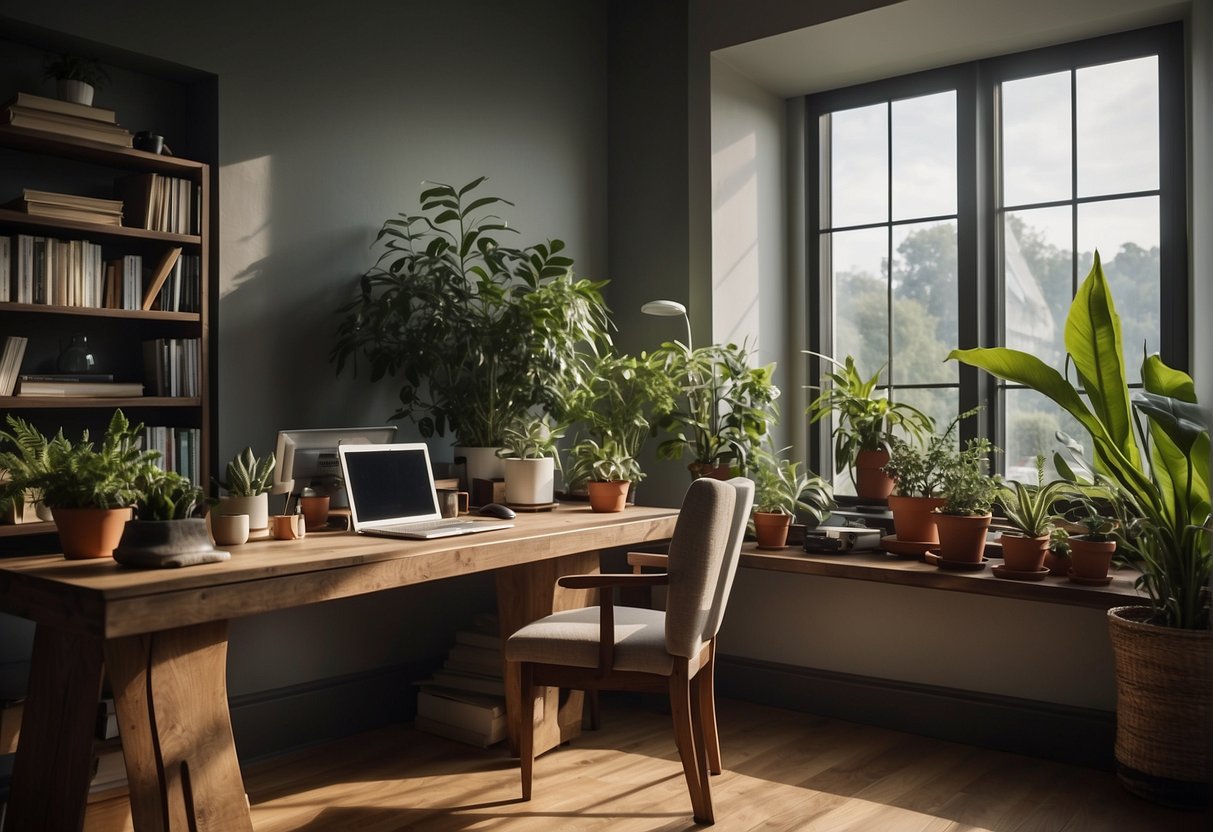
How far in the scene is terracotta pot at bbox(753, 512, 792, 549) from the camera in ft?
12.6

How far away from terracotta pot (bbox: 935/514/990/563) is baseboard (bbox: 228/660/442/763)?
2.01 metres

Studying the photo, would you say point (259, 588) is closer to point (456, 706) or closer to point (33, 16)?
point (456, 706)

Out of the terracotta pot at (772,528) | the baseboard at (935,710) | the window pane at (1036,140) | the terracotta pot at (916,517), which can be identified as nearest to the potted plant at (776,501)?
the terracotta pot at (772,528)

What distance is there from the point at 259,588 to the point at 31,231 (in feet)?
A: 4.43

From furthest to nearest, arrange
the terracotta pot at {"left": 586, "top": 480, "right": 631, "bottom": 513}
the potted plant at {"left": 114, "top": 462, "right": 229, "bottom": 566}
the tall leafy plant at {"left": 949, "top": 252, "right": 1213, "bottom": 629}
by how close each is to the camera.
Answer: the terracotta pot at {"left": 586, "top": 480, "right": 631, "bottom": 513} → the tall leafy plant at {"left": 949, "top": 252, "right": 1213, "bottom": 629} → the potted plant at {"left": 114, "top": 462, "right": 229, "bottom": 566}

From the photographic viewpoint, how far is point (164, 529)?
88.3 inches

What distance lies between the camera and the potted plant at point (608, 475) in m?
3.58

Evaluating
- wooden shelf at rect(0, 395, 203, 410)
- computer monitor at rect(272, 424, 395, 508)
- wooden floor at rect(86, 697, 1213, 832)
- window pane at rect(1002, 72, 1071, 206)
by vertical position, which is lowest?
wooden floor at rect(86, 697, 1213, 832)

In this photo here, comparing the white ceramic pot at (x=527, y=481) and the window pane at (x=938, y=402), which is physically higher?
the window pane at (x=938, y=402)

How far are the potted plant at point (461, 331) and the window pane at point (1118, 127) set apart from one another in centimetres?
203

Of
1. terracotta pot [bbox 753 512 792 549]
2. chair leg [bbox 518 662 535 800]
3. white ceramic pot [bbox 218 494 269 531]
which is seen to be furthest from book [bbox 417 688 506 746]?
terracotta pot [bbox 753 512 792 549]

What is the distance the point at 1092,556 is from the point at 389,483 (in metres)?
2.28

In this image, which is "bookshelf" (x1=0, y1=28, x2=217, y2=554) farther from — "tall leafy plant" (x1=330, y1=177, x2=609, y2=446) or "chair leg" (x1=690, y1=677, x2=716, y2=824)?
"chair leg" (x1=690, y1=677, x2=716, y2=824)

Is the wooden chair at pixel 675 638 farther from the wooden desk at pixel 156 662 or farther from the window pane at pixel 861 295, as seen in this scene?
the window pane at pixel 861 295
